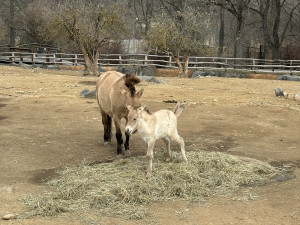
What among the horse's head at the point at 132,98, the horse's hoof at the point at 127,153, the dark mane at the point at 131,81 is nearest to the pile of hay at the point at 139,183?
the horse's hoof at the point at 127,153

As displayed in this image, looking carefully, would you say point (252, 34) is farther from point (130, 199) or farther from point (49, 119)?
point (130, 199)

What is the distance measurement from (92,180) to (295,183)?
9.71 ft

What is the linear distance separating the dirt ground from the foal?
119 centimetres

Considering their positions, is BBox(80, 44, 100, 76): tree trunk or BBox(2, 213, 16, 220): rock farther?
BBox(80, 44, 100, 76): tree trunk

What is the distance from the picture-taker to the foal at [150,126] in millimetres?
5588

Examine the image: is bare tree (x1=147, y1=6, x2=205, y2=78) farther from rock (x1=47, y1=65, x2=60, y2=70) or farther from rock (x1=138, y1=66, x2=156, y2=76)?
rock (x1=47, y1=65, x2=60, y2=70)

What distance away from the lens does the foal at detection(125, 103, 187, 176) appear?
5588 millimetres

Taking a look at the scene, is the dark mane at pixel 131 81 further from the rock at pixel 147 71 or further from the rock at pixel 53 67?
the rock at pixel 53 67

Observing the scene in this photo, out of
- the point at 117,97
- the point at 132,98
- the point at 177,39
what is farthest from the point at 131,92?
the point at 177,39

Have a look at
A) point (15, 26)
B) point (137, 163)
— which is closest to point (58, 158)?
point (137, 163)

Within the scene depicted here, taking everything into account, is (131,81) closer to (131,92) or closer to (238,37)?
(131,92)

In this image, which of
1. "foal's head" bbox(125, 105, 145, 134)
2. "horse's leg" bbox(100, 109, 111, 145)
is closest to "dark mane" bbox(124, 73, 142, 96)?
"foal's head" bbox(125, 105, 145, 134)

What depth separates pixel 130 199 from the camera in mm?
4887

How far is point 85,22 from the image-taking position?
78.6 ft
